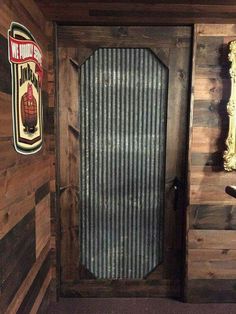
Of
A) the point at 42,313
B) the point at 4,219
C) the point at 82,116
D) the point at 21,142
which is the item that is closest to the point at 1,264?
the point at 4,219

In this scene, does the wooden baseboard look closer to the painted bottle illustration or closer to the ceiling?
the painted bottle illustration

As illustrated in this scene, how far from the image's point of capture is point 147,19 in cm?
221

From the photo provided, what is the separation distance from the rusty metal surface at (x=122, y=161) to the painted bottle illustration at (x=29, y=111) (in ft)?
1.75

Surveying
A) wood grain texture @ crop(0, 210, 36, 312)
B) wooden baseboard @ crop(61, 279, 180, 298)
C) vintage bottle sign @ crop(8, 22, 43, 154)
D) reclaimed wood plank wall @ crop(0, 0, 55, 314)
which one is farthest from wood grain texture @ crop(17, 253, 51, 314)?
vintage bottle sign @ crop(8, 22, 43, 154)

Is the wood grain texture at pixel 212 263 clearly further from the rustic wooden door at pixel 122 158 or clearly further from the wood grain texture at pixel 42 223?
the wood grain texture at pixel 42 223

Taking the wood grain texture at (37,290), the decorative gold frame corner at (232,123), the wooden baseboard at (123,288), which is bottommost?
the wooden baseboard at (123,288)

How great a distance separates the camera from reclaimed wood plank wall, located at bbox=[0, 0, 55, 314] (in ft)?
5.17

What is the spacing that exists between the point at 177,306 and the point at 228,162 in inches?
50.5

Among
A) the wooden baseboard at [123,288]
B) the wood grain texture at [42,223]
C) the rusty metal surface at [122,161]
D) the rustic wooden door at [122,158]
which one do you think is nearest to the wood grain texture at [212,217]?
the rustic wooden door at [122,158]

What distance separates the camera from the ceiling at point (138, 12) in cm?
201

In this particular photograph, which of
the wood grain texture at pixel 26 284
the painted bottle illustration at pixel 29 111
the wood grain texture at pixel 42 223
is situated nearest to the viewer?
the wood grain texture at pixel 26 284

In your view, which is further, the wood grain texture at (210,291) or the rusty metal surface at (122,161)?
the wood grain texture at (210,291)

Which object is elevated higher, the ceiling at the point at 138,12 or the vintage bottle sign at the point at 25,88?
the ceiling at the point at 138,12

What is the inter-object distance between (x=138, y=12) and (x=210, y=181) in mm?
1424
